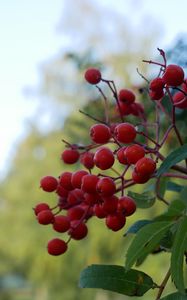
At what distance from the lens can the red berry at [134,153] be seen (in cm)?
59

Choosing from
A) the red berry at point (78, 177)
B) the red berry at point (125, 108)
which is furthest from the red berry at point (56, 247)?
the red berry at point (125, 108)

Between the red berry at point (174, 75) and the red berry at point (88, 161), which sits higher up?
the red berry at point (174, 75)

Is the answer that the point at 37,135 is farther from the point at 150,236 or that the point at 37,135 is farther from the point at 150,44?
the point at 150,236

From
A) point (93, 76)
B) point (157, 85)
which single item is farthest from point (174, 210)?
point (93, 76)

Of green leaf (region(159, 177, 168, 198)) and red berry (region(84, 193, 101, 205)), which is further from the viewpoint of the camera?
green leaf (region(159, 177, 168, 198))

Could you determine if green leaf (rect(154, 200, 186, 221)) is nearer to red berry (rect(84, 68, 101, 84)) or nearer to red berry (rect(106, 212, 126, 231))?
red berry (rect(106, 212, 126, 231))

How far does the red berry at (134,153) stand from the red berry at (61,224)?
16 cm

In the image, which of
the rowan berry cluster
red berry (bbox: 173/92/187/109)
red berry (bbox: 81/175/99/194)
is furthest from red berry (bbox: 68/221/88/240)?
red berry (bbox: 173/92/187/109)

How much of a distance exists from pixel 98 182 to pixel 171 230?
0.11 m

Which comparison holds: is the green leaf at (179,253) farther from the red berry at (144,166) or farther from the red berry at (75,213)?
the red berry at (75,213)

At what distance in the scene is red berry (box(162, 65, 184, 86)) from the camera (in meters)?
0.59

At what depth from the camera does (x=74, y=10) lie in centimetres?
995

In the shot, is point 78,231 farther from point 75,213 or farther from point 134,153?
point 134,153

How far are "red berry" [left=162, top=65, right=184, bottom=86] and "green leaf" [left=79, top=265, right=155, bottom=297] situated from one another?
0.23 meters
